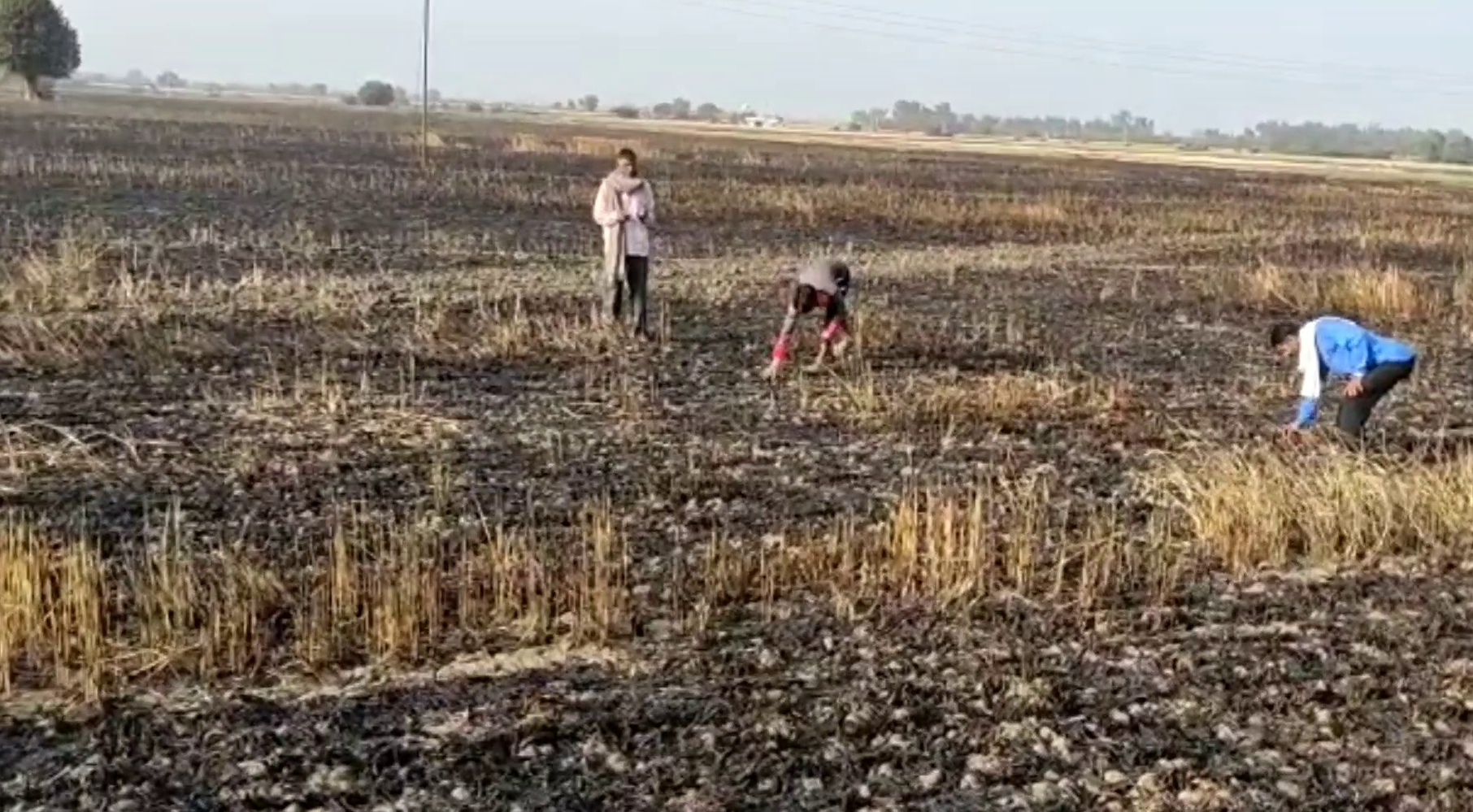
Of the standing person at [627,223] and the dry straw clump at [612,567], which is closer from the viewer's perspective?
the dry straw clump at [612,567]

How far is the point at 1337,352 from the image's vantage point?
33.5 ft

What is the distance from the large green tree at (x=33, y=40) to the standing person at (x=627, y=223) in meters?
90.8

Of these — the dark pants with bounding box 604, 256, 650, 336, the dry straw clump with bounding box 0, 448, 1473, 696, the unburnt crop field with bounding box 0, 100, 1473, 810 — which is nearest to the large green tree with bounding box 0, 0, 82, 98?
the unburnt crop field with bounding box 0, 100, 1473, 810

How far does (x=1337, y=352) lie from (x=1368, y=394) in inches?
17.7

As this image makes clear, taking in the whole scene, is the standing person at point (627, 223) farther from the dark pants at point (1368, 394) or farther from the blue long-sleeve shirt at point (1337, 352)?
the dark pants at point (1368, 394)

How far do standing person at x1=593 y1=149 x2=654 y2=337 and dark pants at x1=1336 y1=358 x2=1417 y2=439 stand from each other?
6.39 meters

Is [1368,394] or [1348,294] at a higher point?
[1368,394]

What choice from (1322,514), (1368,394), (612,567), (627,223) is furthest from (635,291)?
(1322,514)

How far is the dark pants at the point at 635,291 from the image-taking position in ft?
47.8

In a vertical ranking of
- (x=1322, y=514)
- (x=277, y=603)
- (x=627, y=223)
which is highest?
(x=627, y=223)

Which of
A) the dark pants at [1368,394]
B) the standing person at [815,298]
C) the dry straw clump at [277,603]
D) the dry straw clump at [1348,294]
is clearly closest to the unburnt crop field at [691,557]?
the dry straw clump at [277,603]

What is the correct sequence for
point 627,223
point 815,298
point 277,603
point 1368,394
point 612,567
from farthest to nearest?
point 627,223 → point 815,298 → point 1368,394 → point 612,567 → point 277,603

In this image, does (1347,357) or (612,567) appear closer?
(612,567)

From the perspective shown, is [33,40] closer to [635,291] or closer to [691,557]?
[635,291]
